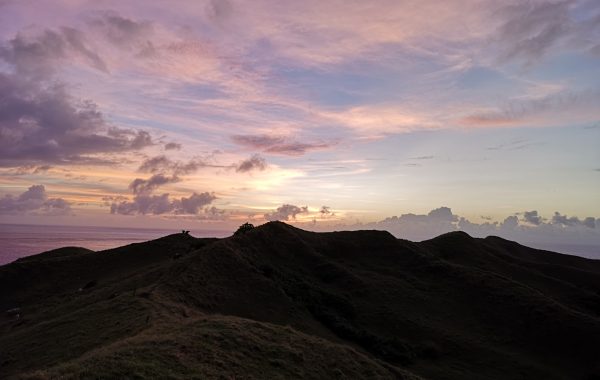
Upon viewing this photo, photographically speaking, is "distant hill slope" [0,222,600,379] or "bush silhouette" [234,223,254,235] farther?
"bush silhouette" [234,223,254,235]

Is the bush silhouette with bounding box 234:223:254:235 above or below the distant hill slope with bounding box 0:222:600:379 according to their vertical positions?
above

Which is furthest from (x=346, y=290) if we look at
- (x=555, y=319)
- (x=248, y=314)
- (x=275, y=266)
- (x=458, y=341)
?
(x=555, y=319)

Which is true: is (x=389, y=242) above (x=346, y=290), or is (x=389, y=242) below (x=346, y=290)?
above

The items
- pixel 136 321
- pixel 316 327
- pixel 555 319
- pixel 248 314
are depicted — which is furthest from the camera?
pixel 555 319

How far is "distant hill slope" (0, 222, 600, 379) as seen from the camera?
27062 millimetres

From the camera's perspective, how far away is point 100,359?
816 inches

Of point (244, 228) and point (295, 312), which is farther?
point (244, 228)

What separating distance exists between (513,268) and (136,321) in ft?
258

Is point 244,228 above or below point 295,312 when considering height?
above

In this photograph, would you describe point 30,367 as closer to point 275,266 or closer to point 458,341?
point 275,266

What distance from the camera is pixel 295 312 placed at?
5038 cm

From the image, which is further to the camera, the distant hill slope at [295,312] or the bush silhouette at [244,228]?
the bush silhouette at [244,228]

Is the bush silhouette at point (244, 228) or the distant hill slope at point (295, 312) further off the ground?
the bush silhouette at point (244, 228)

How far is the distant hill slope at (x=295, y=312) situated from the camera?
27062 millimetres
